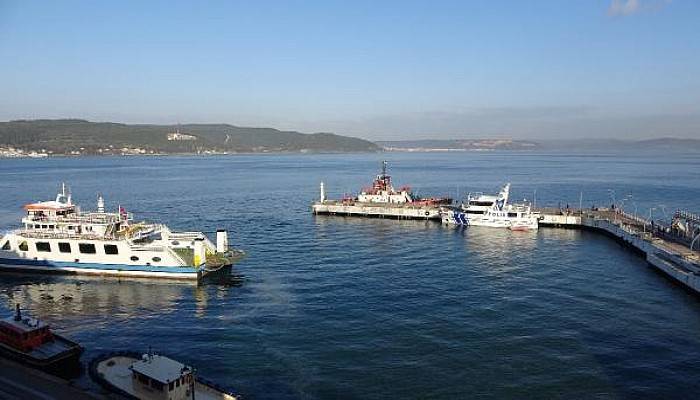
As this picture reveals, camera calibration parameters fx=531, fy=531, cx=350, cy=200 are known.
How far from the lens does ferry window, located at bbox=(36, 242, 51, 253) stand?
207 ft

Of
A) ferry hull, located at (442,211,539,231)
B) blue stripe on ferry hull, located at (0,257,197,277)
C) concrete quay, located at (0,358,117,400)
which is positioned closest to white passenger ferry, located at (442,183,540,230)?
ferry hull, located at (442,211,539,231)

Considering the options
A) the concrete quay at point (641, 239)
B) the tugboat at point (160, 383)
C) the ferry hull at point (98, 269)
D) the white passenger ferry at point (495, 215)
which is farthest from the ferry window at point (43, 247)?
the concrete quay at point (641, 239)

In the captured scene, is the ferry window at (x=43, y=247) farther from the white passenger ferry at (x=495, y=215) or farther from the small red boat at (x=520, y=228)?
the small red boat at (x=520, y=228)

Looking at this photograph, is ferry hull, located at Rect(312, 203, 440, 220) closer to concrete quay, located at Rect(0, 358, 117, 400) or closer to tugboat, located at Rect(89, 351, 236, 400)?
tugboat, located at Rect(89, 351, 236, 400)

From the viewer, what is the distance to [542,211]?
102312mm

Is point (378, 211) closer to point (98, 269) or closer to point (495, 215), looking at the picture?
point (495, 215)

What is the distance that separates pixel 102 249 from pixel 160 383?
123 feet

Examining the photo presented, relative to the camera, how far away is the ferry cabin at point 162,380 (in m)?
29.2

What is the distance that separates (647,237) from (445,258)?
2881cm

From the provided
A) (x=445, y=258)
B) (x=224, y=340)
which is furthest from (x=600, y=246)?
(x=224, y=340)

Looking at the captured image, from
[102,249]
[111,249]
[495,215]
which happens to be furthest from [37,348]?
[495,215]

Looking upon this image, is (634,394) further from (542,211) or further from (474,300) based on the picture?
(542,211)

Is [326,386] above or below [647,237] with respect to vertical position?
below

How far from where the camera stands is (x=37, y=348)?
122 feet
